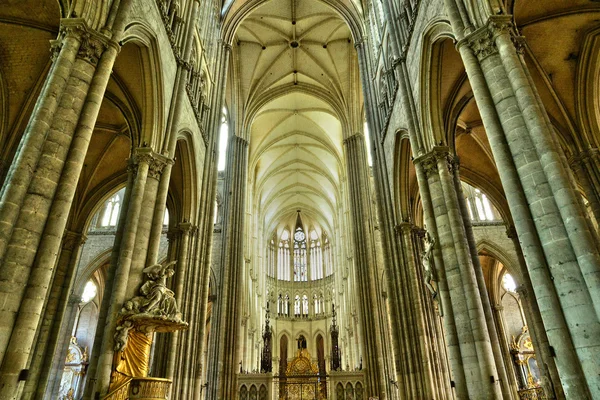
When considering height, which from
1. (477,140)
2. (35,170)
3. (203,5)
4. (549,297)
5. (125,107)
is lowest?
(549,297)

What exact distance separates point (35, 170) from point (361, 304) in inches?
674

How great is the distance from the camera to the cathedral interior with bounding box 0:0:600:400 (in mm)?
5766

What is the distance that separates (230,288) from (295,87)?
49.0 ft

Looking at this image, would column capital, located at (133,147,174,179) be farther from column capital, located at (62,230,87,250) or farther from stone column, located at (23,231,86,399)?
column capital, located at (62,230,87,250)

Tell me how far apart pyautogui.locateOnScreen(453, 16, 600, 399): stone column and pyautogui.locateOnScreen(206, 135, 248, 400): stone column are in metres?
15.8

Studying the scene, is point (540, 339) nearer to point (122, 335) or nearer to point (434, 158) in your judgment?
point (434, 158)

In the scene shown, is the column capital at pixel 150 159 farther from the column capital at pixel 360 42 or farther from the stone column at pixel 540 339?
the column capital at pixel 360 42

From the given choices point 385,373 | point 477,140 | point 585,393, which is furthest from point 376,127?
point 585,393

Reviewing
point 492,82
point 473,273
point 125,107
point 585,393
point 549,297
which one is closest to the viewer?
point 585,393

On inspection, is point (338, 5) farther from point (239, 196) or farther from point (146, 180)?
point (146, 180)

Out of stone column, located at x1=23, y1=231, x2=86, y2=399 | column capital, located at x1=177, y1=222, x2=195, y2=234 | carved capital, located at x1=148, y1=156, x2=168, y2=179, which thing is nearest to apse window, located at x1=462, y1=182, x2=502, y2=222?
column capital, located at x1=177, y1=222, x2=195, y2=234

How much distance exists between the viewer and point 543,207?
228 inches

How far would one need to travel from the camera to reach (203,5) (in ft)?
53.2

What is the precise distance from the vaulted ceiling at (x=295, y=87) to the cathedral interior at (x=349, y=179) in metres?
0.16
